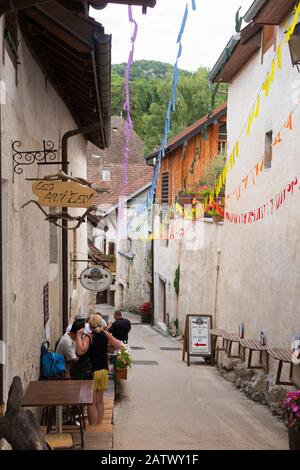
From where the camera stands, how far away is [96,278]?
1134 cm

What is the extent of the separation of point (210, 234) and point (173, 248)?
208 inches

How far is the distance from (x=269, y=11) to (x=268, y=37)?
5.00 ft

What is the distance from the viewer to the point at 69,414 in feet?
24.6

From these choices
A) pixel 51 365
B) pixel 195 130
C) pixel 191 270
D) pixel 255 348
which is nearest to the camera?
pixel 51 365

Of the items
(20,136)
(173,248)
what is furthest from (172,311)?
(20,136)

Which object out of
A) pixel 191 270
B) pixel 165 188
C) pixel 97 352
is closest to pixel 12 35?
pixel 97 352

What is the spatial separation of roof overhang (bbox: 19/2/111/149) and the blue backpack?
10.7 ft

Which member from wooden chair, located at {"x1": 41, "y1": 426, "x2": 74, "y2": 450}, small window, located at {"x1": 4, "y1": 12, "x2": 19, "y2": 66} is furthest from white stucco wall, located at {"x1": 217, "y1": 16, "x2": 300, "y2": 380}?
small window, located at {"x1": 4, "y1": 12, "x2": 19, "y2": 66}

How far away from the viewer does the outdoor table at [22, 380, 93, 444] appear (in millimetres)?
5754

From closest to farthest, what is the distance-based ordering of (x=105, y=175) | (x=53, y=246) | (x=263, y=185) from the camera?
(x=53, y=246), (x=263, y=185), (x=105, y=175)

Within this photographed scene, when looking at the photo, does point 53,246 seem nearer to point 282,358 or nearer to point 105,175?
point 282,358

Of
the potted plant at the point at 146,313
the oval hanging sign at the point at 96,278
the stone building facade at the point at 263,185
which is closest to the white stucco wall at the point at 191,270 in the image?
the potted plant at the point at 146,313

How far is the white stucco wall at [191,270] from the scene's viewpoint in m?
16.0

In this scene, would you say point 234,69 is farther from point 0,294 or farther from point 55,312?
point 0,294
